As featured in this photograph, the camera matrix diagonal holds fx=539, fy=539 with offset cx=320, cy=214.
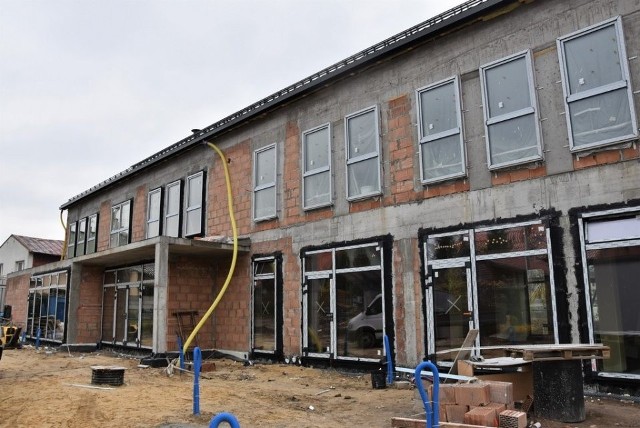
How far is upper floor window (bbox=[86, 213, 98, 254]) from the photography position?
2148 centimetres

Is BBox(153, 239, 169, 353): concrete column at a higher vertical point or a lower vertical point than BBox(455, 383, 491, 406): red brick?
higher

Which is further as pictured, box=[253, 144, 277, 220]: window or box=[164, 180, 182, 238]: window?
box=[164, 180, 182, 238]: window

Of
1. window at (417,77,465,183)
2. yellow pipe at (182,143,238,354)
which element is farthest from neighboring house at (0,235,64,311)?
window at (417,77,465,183)

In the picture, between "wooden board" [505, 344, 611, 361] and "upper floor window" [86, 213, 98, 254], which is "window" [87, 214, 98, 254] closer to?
"upper floor window" [86, 213, 98, 254]

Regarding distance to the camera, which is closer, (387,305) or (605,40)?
(605,40)

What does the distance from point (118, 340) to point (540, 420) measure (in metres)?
14.0

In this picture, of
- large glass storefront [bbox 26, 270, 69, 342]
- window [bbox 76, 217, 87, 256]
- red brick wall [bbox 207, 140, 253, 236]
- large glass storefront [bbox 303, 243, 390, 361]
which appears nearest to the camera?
large glass storefront [bbox 303, 243, 390, 361]

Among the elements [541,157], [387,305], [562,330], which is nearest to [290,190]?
[387,305]

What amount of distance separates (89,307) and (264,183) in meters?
8.44

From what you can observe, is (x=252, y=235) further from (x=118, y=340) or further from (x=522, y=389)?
(x=522, y=389)

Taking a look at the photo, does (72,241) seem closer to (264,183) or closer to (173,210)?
(173,210)

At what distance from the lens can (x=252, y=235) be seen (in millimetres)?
13820

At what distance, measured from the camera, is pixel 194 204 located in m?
16.0

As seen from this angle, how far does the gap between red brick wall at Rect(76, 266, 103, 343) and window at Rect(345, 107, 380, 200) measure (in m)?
10.9
